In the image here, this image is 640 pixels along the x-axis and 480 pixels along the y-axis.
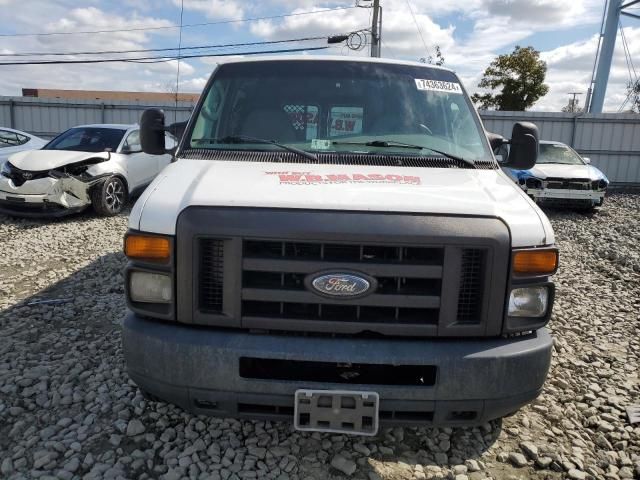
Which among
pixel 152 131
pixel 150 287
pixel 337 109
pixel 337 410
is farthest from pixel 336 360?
pixel 152 131

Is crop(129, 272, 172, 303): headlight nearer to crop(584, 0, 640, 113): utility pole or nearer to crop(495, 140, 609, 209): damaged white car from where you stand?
crop(495, 140, 609, 209): damaged white car

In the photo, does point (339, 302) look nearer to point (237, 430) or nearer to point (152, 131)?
point (237, 430)

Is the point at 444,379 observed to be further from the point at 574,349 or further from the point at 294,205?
the point at 574,349

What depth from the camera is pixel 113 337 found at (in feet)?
14.3

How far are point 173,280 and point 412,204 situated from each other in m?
1.23

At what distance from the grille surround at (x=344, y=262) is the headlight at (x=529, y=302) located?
0.28ft

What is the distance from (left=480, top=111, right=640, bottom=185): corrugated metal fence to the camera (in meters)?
19.0

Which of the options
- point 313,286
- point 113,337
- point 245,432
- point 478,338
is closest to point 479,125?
point 478,338

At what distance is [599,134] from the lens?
19156 millimetres

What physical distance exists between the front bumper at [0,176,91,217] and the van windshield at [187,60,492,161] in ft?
20.2

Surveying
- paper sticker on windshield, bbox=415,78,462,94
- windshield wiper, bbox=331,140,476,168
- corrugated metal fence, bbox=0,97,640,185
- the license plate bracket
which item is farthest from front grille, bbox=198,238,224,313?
corrugated metal fence, bbox=0,97,640,185

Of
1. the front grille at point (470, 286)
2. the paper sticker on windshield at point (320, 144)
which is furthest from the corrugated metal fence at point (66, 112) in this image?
the front grille at point (470, 286)

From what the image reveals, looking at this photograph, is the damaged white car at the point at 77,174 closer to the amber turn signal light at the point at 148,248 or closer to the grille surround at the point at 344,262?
the amber turn signal light at the point at 148,248

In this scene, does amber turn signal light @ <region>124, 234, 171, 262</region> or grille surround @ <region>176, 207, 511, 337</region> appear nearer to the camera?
grille surround @ <region>176, 207, 511, 337</region>
